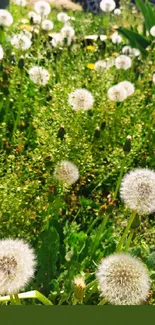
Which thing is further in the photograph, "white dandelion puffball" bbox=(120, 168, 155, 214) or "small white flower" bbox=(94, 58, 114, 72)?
"small white flower" bbox=(94, 58, 114, 72)

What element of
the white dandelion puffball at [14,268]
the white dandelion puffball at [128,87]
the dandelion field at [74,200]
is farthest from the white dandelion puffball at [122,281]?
the white dandelion puffball at [128,87]

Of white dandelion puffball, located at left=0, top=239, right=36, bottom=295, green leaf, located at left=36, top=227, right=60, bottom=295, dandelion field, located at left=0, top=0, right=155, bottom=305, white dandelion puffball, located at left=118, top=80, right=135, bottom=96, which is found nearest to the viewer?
white dandelion puffball, located at left=0, top=239, right=36, bottom=295

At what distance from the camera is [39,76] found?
13.4ft

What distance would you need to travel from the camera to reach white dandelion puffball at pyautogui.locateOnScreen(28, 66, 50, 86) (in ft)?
13.4

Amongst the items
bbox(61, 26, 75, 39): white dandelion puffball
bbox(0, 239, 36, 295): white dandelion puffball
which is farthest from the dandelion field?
bbox(61, 26, 75, 39): white dandelion puffball

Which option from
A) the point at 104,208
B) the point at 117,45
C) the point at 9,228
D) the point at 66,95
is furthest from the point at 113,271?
the point at 117,45

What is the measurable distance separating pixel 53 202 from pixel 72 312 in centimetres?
130

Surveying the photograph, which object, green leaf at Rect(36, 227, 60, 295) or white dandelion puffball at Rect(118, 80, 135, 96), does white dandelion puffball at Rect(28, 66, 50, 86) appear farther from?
green leaf at Rect(36, 227, 60, 295)

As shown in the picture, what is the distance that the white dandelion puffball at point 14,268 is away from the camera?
5.93 ft

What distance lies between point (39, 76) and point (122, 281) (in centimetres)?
240

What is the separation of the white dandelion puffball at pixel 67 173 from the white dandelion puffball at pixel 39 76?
1391 mm

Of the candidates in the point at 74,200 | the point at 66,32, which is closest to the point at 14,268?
the point at 74,200

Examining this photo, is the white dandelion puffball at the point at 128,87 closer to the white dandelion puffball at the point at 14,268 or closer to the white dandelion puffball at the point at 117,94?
the white dandelion puffball at the point at 117,94

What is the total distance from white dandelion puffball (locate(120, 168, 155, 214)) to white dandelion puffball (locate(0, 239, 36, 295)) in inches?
17.5
